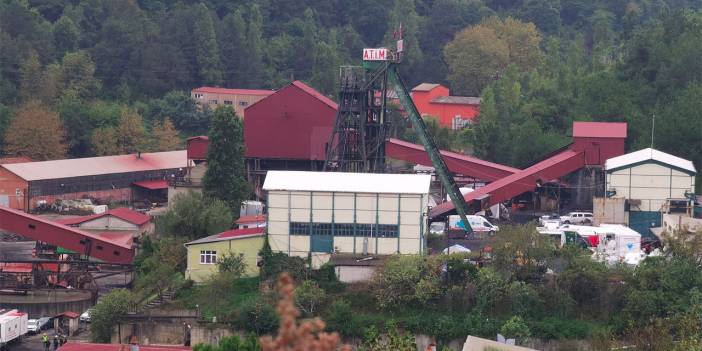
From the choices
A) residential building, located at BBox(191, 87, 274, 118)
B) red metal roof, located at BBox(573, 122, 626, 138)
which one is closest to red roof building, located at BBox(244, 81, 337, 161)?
red metal roof, located at BBox(573, 122, 626, 138)

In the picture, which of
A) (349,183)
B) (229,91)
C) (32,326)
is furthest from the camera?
(229,91)

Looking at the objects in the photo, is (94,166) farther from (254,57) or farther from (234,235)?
(254,57)

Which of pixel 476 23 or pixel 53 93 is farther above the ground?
pixel 476 23

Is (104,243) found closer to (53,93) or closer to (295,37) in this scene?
(53,93)

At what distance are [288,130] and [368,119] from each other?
435 centimetres

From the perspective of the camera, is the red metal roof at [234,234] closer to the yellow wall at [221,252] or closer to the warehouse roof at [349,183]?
the yellow wall at [221,252]

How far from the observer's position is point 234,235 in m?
27.4

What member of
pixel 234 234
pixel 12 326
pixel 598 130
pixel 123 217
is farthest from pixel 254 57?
pixel 12 326

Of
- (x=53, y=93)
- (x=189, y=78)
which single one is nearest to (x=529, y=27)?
(x=189, y=78)

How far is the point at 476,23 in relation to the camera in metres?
72.6

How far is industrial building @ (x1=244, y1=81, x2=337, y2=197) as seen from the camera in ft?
118

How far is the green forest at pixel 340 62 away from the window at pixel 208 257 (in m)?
13.3

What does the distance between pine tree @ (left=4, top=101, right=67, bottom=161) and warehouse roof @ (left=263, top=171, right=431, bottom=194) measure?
18.8 metres

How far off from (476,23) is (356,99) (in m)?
41.4
